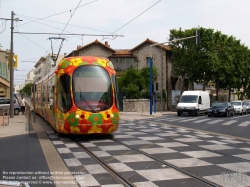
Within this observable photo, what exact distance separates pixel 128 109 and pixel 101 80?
27139 millimetres

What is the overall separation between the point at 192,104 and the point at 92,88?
21.7 metres

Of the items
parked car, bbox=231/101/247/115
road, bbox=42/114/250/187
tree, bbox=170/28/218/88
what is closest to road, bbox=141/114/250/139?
road, bbox=42/114/250/187

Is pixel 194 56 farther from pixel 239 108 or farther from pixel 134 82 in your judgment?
pixel 239 108

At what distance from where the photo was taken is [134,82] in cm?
4009

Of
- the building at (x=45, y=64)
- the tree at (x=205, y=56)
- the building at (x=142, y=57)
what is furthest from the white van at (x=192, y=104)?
the building at (x=45, y=64)

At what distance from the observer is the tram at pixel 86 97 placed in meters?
12.2

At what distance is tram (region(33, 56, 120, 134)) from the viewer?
12211 mm

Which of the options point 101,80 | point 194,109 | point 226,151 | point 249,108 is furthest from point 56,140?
point 249,108

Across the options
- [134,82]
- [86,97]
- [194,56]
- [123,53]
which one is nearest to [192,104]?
[134,82]

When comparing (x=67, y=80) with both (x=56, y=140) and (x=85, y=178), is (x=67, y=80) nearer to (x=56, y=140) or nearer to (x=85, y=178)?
(x=56, y=140)

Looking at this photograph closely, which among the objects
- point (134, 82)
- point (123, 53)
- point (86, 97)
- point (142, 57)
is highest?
point (123, 53)

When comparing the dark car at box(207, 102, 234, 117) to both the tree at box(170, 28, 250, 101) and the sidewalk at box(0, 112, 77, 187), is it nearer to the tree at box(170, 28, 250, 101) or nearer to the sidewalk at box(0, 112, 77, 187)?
the tree at box(170, 28, 250, 101)

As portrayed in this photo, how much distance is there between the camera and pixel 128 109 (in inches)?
1570

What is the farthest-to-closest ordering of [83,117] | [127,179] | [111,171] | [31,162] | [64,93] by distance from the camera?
[64,93], [83,117], [31,162], [111,171], [127,179]
